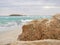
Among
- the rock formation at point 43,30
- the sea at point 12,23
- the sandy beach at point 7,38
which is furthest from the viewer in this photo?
the sea at point 12,23

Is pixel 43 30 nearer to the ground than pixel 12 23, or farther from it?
nearer to the ground

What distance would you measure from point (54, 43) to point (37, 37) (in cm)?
44

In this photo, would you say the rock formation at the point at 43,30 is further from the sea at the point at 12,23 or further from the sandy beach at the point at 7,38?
the sea at the point at 12,23

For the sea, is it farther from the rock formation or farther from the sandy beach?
the rock formation

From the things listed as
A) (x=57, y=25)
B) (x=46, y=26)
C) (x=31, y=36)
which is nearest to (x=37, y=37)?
(x=31, y=36)

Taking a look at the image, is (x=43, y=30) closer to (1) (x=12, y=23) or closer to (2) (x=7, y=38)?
(2) (x=7, y=38)

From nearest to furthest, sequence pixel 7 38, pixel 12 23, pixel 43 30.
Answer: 1. pixel 43 30
2. pixel 7 38
3. pixel 12 23

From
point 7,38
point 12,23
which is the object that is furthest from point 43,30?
point 12,23

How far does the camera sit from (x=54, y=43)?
1780mm

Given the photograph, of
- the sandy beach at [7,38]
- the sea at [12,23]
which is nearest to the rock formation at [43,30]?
the sandy beach at [7,38]

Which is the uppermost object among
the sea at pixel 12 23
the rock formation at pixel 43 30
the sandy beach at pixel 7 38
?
the sea at pixel 12 23

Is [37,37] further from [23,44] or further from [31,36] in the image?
[23,44]

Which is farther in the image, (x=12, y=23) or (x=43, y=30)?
(x=12, y=23)

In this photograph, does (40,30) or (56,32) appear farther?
(40,30)
